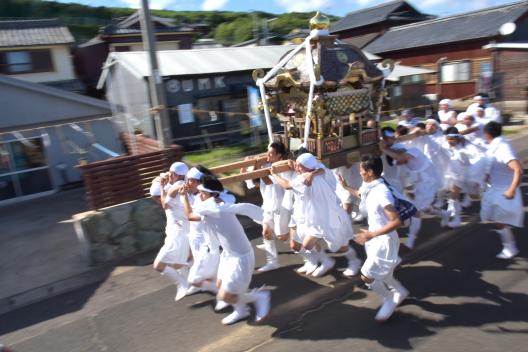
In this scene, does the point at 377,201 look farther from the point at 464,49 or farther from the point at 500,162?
the point at 464,49

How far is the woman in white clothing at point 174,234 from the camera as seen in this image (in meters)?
4.89

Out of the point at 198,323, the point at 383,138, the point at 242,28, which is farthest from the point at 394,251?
the point at 242,28

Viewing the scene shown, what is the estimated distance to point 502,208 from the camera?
518 cm

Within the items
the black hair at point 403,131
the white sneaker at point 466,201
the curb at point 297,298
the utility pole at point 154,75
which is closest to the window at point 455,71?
the white sneaker at point 466,201

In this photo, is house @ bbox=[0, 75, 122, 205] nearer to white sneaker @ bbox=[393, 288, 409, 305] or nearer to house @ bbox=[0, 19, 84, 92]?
white sneaker @ bbox=[393, 288, 409, 305]

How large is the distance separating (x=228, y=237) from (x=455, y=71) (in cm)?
2106

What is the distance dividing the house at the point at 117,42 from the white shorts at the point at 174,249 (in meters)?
23.4

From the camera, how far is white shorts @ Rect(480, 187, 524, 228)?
5152 millimetres

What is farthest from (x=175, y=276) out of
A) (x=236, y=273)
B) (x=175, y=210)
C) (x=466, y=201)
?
(x=466, y=201)

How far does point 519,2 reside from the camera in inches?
823

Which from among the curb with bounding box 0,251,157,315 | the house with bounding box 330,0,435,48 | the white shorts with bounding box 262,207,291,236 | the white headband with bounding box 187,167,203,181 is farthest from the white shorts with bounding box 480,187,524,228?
the house with bounding box 330,0,435,48

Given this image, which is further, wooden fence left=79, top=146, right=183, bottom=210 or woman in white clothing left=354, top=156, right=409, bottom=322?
wooden fence left=79, top=146, right=183, bottom=210

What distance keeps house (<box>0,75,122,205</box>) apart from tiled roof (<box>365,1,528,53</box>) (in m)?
17.2

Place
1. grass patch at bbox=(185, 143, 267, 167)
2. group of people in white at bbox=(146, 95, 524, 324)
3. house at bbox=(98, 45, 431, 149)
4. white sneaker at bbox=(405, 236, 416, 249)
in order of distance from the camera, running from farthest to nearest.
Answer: house at bbox=(98, 45, 431, 149) < grass patch at bbox=(185, 143, 267, 167) < white sneaker at bbox=(405, 236, 416, 249) < group of people in white at bbox=(146, 95, 524, 324)
